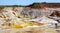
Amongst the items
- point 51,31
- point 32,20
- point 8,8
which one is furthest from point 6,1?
point 51,31

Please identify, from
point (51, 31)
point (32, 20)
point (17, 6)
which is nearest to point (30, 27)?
point (32, 20)

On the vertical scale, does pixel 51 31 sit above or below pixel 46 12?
below

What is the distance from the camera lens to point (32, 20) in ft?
12.7

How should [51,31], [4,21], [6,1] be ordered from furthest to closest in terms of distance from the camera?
[6,1], [4,21], [51,31]

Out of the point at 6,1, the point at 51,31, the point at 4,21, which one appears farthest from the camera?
the point at 6,1

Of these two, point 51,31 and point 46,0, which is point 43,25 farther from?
point 46,0

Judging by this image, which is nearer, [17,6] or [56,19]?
[56,19]

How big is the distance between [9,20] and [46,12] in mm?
919

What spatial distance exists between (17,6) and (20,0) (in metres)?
0.18

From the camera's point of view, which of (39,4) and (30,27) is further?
(39,4)

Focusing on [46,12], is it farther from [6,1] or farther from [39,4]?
[6,1]

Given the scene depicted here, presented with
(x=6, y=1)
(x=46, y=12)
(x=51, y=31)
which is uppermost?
(x=6, y=1)

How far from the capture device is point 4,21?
383 cm

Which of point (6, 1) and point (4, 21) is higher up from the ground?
point (6, 1)
